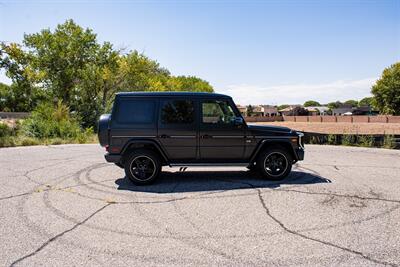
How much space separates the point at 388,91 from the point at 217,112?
6193 centimetres

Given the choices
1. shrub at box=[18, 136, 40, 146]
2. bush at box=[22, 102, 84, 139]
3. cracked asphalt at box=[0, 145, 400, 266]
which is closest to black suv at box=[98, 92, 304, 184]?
cracked asphalt at box=[0, 145, 400, 266]

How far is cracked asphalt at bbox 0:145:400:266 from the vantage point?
3.56m

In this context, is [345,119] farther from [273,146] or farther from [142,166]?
[142,166]

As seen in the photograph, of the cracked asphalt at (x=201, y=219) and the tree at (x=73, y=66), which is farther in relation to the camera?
the tree at (x=73, y=66)

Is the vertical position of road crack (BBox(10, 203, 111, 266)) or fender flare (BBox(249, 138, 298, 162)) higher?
fender flare (BBox(249, 138, 298, 162))

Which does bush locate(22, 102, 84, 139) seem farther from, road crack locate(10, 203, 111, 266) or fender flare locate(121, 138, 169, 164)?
road crack locate(10, 203, 111, 266)

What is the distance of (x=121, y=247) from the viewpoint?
378 centimetres

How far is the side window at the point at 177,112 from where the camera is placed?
22.6ft

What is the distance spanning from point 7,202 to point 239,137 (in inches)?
190

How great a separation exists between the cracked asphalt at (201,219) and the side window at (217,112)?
146cm

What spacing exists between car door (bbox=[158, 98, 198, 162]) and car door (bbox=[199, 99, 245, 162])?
0.21m

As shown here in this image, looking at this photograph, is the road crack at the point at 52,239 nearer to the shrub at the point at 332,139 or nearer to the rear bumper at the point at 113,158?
the rear bumper at the point at 113,158

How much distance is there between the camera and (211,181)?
23.9 feet

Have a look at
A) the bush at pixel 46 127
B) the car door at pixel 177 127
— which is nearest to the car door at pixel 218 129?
the car door at pixel 177 127
